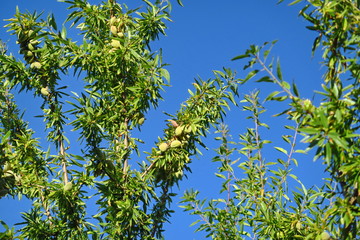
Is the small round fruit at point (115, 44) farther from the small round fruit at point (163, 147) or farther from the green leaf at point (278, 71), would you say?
the green leaf at point (278, 71)

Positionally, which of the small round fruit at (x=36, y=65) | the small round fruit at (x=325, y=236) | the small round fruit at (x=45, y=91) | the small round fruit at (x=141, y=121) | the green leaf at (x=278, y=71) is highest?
the small round fruit at (x=36, y=65)

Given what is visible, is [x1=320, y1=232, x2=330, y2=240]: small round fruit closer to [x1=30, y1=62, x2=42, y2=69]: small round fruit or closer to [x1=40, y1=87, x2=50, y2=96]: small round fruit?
[x1=40, y1=87, x2=50, y2=96]: small round fruit

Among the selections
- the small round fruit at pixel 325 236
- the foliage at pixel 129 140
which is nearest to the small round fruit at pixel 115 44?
the foliage at pixel 129 140

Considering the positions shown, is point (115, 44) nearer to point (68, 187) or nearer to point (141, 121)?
point (141, 121)

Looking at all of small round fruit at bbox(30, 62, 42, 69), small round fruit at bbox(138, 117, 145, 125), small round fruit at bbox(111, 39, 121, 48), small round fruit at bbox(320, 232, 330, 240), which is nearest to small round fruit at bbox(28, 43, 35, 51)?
small round fruit at bbox(30, 62, 42, 69)

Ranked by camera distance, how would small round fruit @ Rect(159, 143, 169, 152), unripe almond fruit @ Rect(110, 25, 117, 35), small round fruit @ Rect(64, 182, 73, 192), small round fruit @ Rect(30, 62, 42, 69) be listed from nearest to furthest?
small round fruit @ Rect(64, 182, 73, 192) → small round fruit @ Rect(159, 143, 169, 152) → small round fruit @ Rect(30, 62, 42, 69) → unripe almond fruit @ Rect(110, 25, 117, 35)

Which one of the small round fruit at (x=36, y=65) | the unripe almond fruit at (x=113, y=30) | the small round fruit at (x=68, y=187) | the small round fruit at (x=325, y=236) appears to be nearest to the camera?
the small round fruit at (x=325, y=236)

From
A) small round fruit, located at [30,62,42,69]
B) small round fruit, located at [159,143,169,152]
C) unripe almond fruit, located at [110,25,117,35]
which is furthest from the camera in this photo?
unripe almond fruit, located at [110,25,117,35]

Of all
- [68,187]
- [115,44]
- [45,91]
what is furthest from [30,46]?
[68,187]

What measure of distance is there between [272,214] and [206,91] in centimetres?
129

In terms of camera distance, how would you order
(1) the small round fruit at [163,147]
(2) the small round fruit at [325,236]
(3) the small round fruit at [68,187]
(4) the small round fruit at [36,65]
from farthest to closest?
(4) the small round fruit at [36,65] < (1) the small round fruit at [163,147] < (3) the small round fruit at [68,187] < (2) the small round fruit at [325,236]

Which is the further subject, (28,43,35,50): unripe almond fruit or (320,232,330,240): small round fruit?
(28,43,35,50): unripe almond fruit

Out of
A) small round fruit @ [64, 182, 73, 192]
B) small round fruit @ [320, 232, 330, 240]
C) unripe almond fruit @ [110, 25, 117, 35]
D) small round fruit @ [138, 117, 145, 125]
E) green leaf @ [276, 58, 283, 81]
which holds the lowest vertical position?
small round fruit @ [320, 232, 330, 240]

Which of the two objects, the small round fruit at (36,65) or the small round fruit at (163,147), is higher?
the small round fruit at (36,65)
